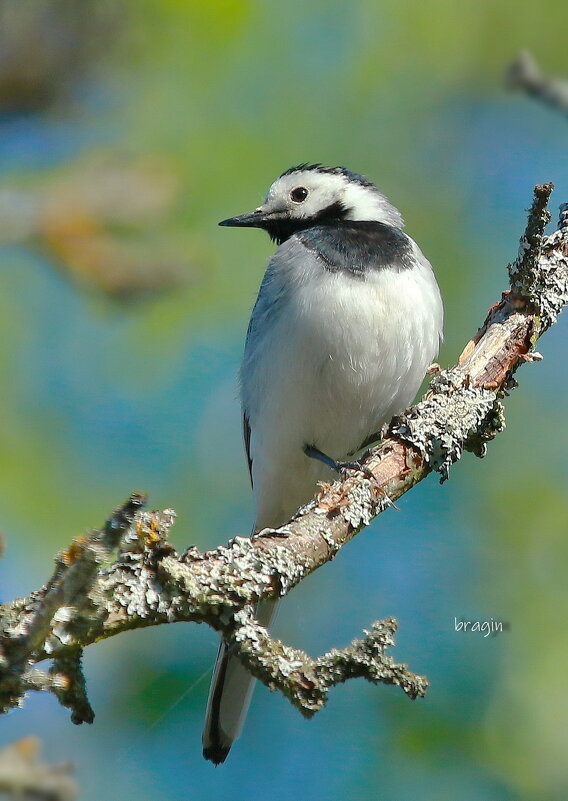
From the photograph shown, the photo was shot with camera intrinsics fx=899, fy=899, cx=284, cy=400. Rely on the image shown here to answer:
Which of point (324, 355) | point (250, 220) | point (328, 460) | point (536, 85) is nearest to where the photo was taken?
point (536, 85)

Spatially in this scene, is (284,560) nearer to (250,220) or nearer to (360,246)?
(360,246)

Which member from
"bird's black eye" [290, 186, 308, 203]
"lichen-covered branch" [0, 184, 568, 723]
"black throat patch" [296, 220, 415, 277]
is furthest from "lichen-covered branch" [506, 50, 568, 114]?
"bird's black eye" [290, 186, 308, 203]

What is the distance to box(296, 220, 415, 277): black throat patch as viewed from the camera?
15.1 feet

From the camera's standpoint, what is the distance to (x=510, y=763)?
4.39 m

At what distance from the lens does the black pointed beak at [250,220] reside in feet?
17.8

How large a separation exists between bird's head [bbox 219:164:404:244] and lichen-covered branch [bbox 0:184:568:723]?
1580 millimetres

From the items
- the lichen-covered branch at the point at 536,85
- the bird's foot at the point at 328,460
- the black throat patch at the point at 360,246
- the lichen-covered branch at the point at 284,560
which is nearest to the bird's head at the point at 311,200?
the black throat patch at the point at 360,246

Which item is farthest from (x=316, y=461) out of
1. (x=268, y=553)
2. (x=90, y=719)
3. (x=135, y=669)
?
(x=90, y=719)

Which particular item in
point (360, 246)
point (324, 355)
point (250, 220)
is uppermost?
point (250, 220)

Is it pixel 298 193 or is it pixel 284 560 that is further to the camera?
pixel 298 193

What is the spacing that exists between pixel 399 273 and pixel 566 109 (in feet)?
7.25

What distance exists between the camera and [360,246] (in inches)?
187

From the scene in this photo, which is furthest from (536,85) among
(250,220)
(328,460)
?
(250,220)

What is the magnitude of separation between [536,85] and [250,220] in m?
3.31
